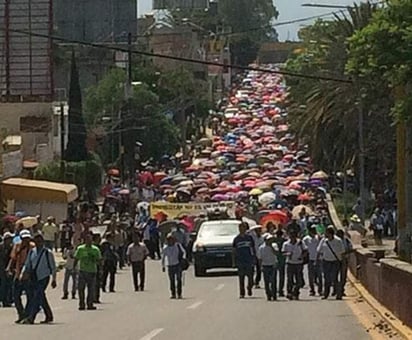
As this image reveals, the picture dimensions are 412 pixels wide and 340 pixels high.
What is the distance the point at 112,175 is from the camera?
95.2 metres

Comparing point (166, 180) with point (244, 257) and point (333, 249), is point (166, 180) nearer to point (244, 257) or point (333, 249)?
point (244, 257)

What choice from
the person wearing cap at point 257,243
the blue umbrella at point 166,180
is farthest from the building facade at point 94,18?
the person wearing cap at point 257,243

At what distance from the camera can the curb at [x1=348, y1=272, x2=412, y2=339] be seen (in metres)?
20.5

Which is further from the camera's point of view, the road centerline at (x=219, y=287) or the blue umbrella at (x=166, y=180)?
the blue umbrella at (x=166, y=180)

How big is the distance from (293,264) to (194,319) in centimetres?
663

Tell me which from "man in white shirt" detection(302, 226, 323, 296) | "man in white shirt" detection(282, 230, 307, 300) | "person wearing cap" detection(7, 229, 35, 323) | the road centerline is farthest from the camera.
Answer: the road centerline

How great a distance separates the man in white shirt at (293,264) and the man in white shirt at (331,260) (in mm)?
557

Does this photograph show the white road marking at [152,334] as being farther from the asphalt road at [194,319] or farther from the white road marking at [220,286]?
the white road marking at [220,286]

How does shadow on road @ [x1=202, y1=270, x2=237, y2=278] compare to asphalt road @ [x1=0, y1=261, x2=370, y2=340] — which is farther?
shadow on road @ [x1=202, y1=270, x2=237, y2=278]

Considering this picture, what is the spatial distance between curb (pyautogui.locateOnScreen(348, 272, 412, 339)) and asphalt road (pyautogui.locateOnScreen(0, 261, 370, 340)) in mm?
495

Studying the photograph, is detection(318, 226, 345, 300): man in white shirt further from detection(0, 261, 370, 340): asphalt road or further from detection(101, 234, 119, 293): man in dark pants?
detection(101, 234, 119, 293): man in dark pants

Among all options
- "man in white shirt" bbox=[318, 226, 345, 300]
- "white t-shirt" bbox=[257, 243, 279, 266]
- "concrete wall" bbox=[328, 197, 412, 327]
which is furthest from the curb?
"white t-shirt" bbox=[257, 243, 279, 266]

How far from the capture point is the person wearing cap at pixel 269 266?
1184 inches

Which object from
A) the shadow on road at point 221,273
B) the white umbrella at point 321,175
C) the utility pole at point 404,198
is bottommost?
the shadow on road at point 221,273
